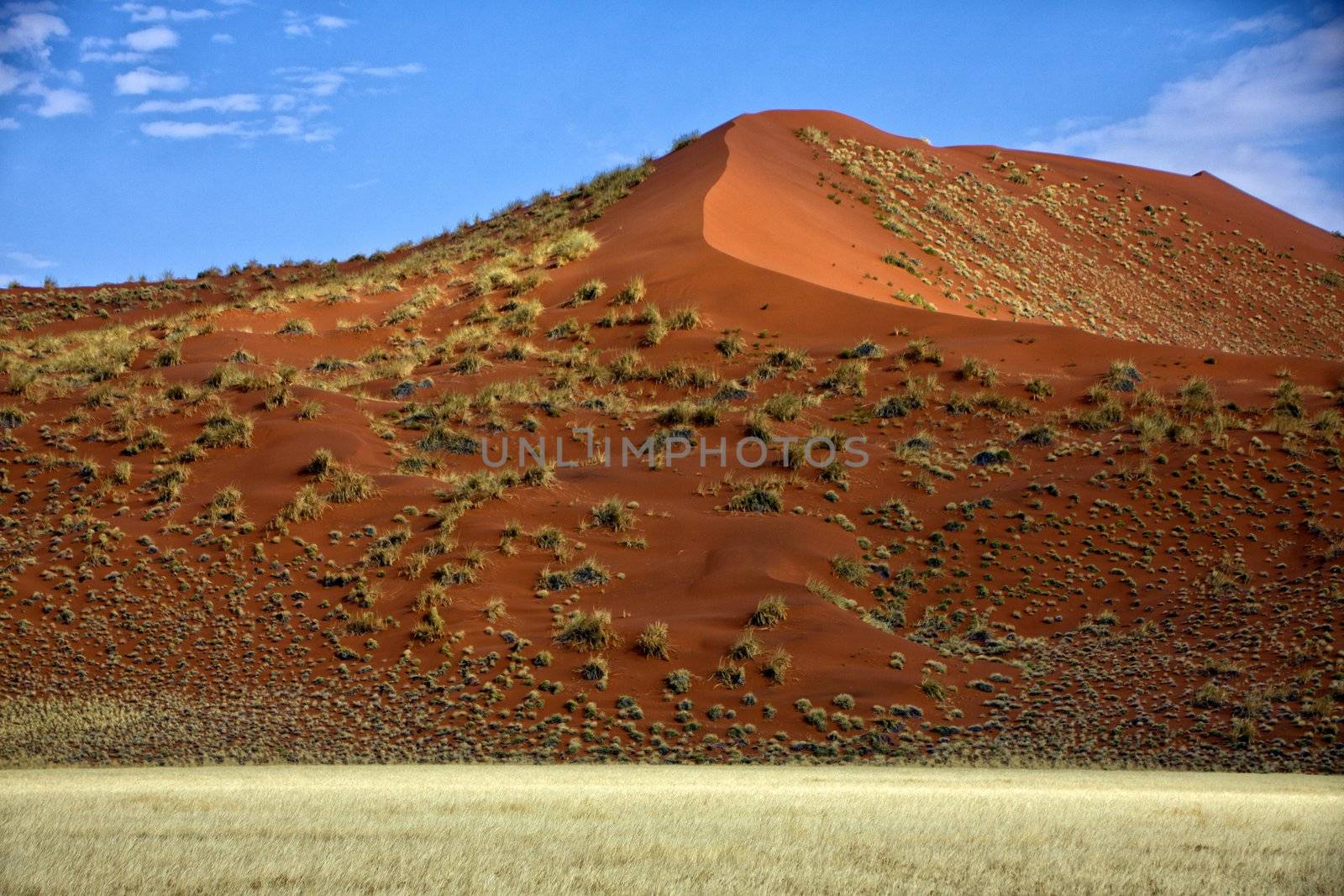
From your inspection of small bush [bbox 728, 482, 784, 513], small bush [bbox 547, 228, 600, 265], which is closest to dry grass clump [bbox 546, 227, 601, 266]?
small bush [bbox 547, 228, 600, 265]

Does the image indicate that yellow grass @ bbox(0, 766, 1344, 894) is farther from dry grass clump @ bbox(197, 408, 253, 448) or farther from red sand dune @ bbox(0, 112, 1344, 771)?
dry grass clump @ bbox(197, 408, 253, 448)

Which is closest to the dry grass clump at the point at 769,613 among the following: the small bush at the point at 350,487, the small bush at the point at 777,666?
the small bush at the point at 777,666

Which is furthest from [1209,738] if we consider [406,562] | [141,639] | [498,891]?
[141,639]

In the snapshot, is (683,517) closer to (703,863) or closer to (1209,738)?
(1209,738)

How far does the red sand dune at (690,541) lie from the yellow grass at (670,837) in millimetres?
5376

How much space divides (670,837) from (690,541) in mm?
14961

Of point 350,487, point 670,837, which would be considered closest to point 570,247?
point 350,487

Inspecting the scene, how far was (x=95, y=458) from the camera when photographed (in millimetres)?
28672

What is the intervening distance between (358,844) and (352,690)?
1067 cm

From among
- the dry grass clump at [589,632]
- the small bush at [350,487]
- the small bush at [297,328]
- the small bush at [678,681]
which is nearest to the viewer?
the small bush at [678,681]

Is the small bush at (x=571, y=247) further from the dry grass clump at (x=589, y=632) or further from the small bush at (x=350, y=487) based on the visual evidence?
the dry grass clump at (x=589, y=632)

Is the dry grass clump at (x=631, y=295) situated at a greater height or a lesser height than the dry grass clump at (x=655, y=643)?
greater

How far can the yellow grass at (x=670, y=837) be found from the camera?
29.2ft

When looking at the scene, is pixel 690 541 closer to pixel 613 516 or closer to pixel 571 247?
pixel 613 516
